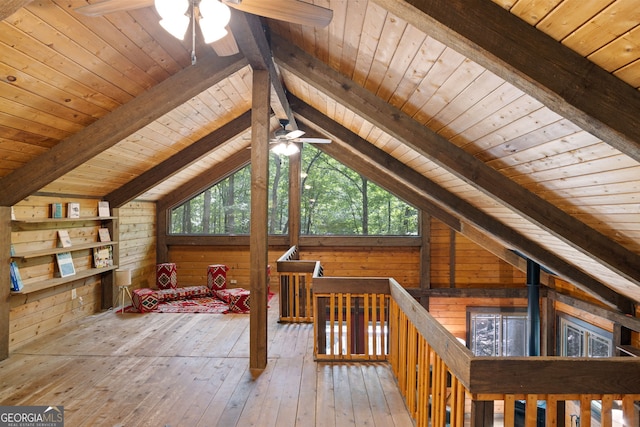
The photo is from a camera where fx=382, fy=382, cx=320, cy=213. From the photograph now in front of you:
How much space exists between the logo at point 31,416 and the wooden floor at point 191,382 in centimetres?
7

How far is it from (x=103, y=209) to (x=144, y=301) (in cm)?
162

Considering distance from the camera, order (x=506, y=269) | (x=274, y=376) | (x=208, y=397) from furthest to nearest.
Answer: (x=506, y=269), (x=274, y=376), (x=208, y=397)

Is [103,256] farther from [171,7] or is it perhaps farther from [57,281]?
[171,7]

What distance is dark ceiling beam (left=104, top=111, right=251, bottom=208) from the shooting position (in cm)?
634

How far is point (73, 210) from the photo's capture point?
209 inches

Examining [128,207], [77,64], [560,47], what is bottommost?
[128,207]

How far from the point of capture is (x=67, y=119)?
3.69 metres

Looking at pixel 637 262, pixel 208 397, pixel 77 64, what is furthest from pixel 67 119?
pixel 637 262

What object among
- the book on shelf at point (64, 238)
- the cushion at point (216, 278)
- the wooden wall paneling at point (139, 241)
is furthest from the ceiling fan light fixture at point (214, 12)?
the cushion at point (216, 278)

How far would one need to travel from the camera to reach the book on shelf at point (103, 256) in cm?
594

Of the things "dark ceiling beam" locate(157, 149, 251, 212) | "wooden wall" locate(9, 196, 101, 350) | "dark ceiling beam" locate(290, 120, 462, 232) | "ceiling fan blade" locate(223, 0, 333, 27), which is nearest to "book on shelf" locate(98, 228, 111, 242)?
"wooden wall" locate(9, 196, 101, 350)

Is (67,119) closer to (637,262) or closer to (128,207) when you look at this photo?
(128,207)

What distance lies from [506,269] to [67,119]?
808cm

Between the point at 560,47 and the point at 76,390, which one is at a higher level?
the point at 560,47
